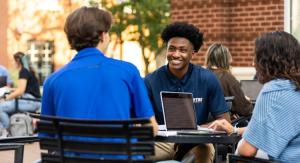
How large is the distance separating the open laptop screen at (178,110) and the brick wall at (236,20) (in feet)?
23.4

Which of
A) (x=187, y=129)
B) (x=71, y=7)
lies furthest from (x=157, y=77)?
(x=71, y=7)

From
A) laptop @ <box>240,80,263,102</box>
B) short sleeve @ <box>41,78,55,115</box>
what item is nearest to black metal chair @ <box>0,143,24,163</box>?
short sleeve @ <box>41,78,55,115</box>

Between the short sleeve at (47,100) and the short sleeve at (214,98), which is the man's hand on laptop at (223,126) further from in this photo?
the short sleeve at (47,100)

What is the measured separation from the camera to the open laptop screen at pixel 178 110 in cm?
549

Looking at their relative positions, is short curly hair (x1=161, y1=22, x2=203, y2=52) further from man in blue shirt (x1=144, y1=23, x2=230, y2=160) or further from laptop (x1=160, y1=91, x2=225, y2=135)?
laptop (x1=160, y1=91, x2=225, y2=135)

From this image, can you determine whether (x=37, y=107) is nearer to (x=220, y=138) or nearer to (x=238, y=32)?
(x=238, y=32)

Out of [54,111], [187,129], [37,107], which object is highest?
[54,111]

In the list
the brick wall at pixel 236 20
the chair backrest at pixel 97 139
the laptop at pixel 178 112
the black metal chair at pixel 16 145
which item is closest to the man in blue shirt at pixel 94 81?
the chair backrest at pixel 97 139

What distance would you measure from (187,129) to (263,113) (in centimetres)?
116

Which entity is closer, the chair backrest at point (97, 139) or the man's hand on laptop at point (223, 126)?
the chair backrest at point (97, 139)

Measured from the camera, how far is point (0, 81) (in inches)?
306

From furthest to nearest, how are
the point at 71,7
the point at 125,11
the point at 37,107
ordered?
the point at 71,7
the point at 125,11
the point at 37,107

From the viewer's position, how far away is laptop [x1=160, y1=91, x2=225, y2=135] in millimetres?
5481

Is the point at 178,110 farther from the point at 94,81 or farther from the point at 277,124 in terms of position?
the point at 94,81
